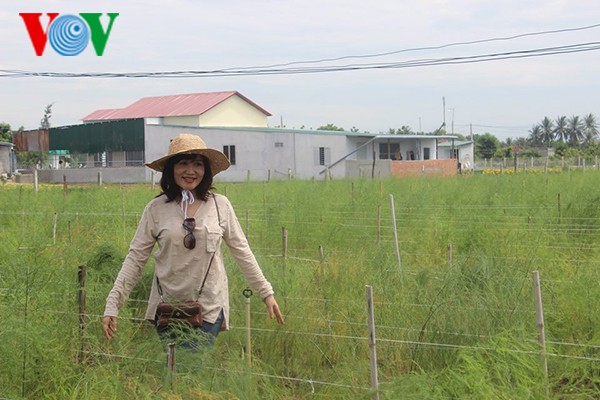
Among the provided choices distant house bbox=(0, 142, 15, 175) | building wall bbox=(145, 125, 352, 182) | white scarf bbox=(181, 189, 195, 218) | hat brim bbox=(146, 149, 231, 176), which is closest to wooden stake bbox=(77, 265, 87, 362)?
hat brim bbox=(146, 149, 231, 176)

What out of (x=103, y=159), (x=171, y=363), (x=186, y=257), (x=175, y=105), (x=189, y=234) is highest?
(x=175, y=105)

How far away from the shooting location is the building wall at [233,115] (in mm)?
42656

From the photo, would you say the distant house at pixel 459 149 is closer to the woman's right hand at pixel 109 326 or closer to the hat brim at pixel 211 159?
the hat brim at pixel 211 159

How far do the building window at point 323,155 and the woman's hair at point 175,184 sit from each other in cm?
3371

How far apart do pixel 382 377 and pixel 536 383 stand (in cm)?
91

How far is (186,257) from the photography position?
3.79 metres

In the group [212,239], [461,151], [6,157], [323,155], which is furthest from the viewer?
[461,151]

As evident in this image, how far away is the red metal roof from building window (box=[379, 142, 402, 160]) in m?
8.36

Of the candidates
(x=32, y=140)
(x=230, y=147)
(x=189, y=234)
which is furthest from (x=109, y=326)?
(x=32, y=140)

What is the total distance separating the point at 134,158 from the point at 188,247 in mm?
32373

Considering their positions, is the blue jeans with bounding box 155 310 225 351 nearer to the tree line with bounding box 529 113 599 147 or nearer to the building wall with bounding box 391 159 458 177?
the building wall with bounding box 391 159 458 177

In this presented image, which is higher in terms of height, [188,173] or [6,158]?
[6,158]

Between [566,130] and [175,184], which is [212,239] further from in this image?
[566,130]

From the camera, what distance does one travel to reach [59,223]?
12.0 meters
